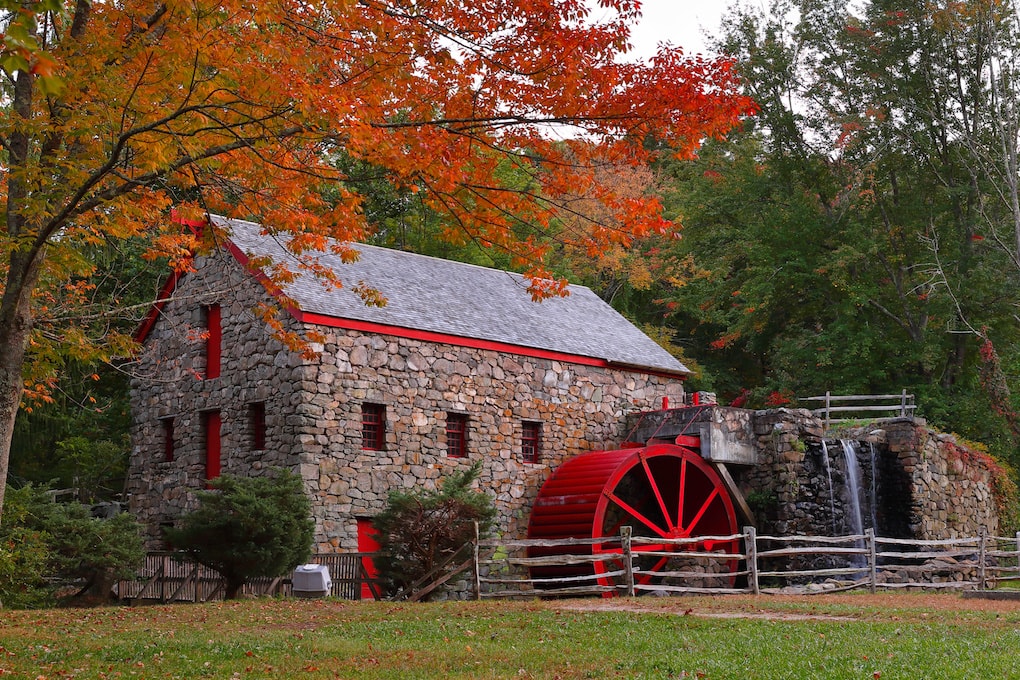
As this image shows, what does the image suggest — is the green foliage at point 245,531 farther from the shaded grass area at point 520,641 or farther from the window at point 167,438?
the window at point 167,438

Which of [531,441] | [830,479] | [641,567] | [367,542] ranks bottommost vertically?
[641,567]

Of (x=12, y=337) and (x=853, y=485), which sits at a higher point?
(x=12, y=337)

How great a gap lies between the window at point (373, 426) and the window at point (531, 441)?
3.28 metres

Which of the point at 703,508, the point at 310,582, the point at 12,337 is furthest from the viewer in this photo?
the point at 703,508

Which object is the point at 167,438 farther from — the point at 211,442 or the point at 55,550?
the point at 55,550

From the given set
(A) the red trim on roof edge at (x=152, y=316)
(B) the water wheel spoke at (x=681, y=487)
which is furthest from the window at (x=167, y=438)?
(B) the water wheel spoke at (x=681, y=487)

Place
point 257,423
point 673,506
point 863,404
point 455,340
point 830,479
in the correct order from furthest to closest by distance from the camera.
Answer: point 863,404 → point 673,506 → point 830,479 → point 455,340 → point 257,423

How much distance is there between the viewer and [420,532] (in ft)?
51.4

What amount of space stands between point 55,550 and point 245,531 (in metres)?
2.64

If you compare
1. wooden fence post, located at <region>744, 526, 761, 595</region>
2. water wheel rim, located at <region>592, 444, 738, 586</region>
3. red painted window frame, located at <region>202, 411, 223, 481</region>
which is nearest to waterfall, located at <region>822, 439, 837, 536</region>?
water wheel rim, located at <region>592, 444, 738, 586</region>

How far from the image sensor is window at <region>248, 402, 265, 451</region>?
1795 centimetres

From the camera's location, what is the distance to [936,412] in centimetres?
2684

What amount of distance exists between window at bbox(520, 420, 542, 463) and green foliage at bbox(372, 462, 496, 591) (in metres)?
4.26

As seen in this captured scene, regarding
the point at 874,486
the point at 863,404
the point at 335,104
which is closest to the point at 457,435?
the point at 874,486
